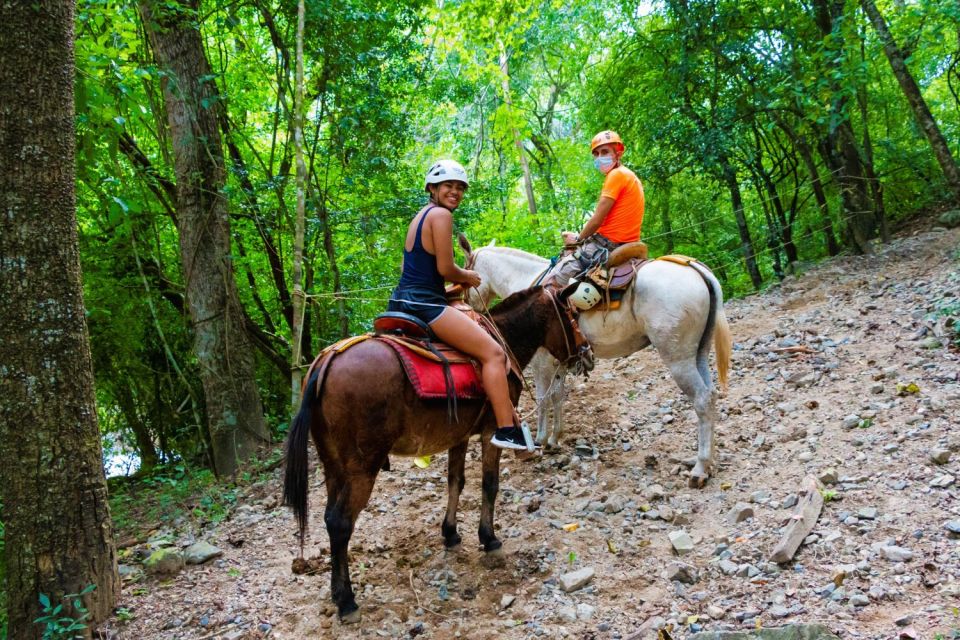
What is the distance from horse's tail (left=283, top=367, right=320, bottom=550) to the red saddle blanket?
0.57 m

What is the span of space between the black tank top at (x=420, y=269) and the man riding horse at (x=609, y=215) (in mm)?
1886

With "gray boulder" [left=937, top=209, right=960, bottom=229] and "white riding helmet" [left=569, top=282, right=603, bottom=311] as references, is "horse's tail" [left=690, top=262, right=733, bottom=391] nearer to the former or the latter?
"white riding helmet" [left=569, top=282, right=603, bottom=311]

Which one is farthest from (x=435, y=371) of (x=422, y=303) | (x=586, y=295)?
(x=586, y=295)

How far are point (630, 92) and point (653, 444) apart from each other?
8.36 m

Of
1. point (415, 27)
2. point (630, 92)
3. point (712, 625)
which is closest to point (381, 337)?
point (712, 625)

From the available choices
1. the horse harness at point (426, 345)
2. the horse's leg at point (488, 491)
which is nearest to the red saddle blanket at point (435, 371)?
the horse harness at point (426, 345)

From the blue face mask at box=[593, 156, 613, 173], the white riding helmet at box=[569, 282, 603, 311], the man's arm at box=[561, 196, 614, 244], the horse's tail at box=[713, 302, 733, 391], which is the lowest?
the horse's tail at box=[713, 302, 733, 391]

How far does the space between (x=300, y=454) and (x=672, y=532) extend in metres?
2.76

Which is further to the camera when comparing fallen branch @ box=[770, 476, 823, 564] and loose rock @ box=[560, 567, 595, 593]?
loose rock @ box=[560, 567, 595, 593]

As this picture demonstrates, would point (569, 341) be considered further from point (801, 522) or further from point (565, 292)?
point (801, 522)

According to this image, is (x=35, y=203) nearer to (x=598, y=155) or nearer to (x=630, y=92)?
(x=598, y=155)

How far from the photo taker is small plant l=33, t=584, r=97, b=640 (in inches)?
131

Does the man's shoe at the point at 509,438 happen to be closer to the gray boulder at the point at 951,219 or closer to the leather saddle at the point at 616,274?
the leather saddle at the point at 616,274

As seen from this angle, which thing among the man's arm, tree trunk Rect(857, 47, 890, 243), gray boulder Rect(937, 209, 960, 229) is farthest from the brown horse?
gray boulder Rect(937, 209, 960, 229)
